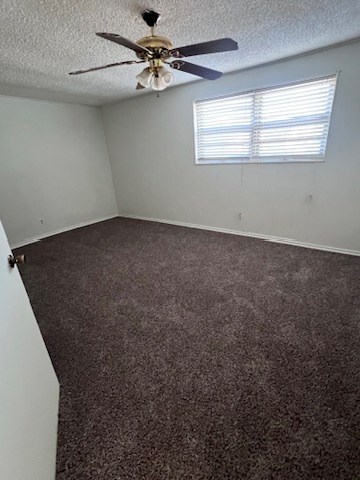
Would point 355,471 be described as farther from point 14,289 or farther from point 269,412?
point 14,289

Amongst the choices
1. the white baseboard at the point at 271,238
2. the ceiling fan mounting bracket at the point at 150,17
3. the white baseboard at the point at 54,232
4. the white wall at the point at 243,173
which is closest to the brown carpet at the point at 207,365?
the white baseboard at the point at 271,238

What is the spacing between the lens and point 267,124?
120 inches

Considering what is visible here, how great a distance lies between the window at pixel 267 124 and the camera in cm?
271

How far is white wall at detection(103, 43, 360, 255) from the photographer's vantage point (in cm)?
260

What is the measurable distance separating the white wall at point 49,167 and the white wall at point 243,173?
0.43 m

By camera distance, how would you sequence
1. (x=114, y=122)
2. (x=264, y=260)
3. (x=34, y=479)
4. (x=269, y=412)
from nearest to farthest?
(x=34, y=479), (x=269, y=412), (x=264, y=260), (x=114, y=122)

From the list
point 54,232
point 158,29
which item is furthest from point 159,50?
point 54,232

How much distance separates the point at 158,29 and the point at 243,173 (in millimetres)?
2057

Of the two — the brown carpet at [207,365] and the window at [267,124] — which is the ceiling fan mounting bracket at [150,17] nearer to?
the window at [267,124]

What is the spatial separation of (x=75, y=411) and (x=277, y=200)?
10.4 feet

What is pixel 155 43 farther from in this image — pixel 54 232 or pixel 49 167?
pixel 54 232

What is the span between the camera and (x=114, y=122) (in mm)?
4609

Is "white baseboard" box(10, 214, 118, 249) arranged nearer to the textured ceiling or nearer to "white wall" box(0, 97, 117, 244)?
"white wall" box(0, 97, 117, 244)

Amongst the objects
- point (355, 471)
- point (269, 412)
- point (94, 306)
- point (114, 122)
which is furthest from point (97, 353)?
point (114, 122)
